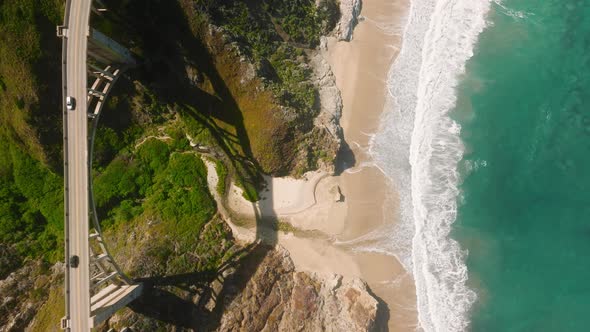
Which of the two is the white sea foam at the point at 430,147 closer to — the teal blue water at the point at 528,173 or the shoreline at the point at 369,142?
the shoreline at the point at 369,142

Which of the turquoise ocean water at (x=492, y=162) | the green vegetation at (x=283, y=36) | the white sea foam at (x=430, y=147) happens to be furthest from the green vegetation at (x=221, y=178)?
the turquoise ocean water at (x=492, y=162)

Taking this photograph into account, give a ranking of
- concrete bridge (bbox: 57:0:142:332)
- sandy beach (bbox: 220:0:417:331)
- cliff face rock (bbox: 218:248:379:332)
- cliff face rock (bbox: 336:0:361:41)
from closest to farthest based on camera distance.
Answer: concrete bridge (bbox: 57:0:142:332) < cliff face rock (bbox: 218:248:379:332) < sandy beach (bbox: 220:0:417:331) < cliff face rock (bbox: 336:0:361:41)

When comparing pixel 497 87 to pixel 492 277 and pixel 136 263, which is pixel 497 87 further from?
pixel 136 263

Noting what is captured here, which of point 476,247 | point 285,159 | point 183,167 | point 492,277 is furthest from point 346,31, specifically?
point 492,277

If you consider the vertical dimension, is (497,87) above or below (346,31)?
below

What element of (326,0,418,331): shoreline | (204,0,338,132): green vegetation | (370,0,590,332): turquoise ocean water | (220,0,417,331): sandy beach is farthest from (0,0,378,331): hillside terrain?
(370,0,590,332): turquoise ocean water

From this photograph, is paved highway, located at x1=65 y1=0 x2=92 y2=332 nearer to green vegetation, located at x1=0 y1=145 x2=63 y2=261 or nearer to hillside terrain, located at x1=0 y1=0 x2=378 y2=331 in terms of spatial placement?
hillside terrain, located at x1=0 y1=0 x2=378 y2=331
